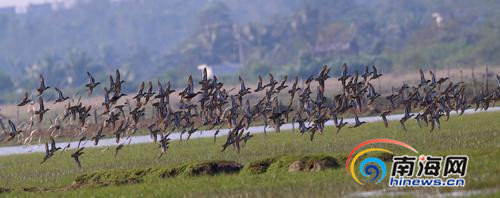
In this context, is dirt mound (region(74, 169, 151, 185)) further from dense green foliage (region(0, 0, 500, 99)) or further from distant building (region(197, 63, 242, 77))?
distant building (region(197, 63, 242, 77))

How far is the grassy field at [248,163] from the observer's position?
26.4 meters

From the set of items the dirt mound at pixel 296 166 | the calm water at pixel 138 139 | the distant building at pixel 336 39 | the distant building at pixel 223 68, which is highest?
the distant building at pixel 336 39

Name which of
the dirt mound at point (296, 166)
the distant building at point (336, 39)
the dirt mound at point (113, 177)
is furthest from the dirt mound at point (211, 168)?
the distant building at point (336, 39)

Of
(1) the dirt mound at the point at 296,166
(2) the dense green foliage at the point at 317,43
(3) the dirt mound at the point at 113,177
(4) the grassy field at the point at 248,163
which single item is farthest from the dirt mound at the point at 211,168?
(2) the dense green foliage at the point at 317,43

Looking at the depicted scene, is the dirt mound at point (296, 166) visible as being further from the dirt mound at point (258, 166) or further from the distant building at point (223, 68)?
the distant building at point (223, 68)

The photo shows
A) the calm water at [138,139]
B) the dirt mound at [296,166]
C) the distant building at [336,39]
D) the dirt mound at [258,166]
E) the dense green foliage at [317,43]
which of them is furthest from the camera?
the distant building at [336,39]

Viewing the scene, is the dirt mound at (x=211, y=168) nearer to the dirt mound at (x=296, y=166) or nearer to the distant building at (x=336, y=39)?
the dirt mound at (x=296, y=166)

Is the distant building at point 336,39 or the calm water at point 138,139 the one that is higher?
the distant building at point 336,39

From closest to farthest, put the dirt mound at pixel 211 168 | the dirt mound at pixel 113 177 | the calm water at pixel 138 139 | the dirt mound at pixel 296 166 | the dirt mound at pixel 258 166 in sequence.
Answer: the dirt mound at pixel 296 166 < the dirt mound at pixel 258 166 < the dirt mound at pixel 113 177 < the dirt mound at pixel 211 168 < the calm water at pixel 138 139

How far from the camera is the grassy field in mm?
26375

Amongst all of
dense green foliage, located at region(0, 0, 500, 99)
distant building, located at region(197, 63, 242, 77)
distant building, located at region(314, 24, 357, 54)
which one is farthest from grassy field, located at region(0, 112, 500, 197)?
distant building, located at region(197, 63, 242, 77)

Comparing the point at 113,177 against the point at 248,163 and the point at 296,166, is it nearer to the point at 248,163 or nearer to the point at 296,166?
the point at 248,163

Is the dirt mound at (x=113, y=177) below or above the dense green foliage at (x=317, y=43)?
below

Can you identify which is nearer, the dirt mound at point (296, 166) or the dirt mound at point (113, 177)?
Result: the dirt mound at point (296, 166)
